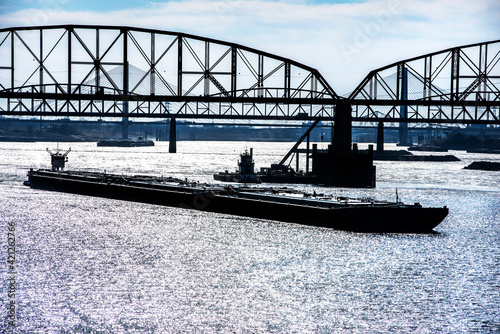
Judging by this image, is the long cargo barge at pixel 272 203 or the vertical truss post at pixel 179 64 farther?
the vertical truss post at pixel 179 64

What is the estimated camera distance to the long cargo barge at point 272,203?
190ft

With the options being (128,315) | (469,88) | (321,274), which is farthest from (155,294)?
(469,88)

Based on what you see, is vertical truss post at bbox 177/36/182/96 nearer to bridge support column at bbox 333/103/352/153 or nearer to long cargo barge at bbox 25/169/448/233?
long cargo barge at bbox 25/169/448/233

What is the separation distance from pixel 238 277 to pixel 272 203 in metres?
25.8

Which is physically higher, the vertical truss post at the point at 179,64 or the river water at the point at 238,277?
the vertical truss post at the point at 179,64

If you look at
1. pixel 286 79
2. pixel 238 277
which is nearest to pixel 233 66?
pixel 286 79

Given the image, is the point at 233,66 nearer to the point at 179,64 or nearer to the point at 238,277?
the point at 179,64

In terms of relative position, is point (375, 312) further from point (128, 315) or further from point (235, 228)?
point (235, 228)

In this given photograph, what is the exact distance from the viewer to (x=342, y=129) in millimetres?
102688

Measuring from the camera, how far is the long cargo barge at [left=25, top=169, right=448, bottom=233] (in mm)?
58000

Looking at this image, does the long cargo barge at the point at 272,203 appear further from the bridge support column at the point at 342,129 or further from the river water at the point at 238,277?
the bridge support column at the point at 342,129

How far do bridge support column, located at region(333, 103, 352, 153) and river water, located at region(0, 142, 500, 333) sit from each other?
124 ft

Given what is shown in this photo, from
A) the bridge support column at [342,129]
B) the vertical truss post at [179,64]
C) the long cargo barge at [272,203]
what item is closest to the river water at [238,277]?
the long cargo barge at [272,203]

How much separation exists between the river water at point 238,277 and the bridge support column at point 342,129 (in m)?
37.8
